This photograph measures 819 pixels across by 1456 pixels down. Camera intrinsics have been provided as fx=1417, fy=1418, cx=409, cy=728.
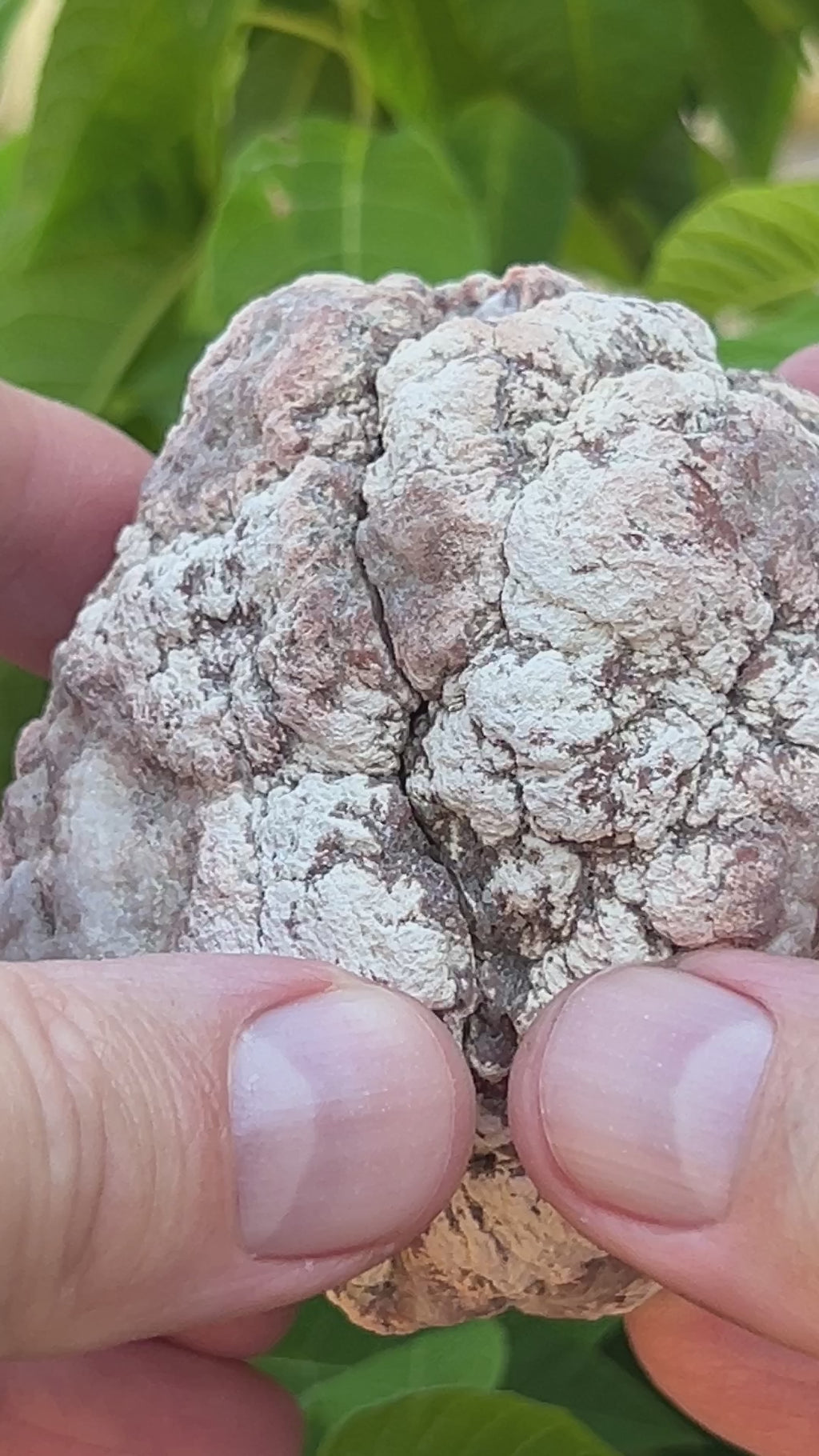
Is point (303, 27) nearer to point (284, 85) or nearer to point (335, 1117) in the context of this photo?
point (284, 85)

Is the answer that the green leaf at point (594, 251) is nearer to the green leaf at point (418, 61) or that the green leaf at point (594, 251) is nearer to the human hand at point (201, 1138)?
the green leaf at point (418, 61)

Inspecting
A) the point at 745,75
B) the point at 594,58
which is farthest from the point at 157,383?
the point at 745,75

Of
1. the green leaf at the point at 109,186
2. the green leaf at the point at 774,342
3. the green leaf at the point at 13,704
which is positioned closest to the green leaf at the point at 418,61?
the green leaf at the point at 109,186

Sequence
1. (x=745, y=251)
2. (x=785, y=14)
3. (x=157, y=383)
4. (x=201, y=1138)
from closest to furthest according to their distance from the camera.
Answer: (x=201, y=1138)
(x=745, y=251)
(x=157, y=383)
(x=785, y=14)

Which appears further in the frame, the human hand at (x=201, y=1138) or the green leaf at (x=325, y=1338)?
the green leaf at (x=325, y=1338)

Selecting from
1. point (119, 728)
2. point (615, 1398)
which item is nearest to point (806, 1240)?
point (119, 728)

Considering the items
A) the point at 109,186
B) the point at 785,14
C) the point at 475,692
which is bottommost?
the point at 475,692

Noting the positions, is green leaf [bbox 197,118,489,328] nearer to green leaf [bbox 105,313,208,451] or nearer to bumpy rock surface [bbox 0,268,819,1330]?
green leaf [bbox 105,313,208,451]
